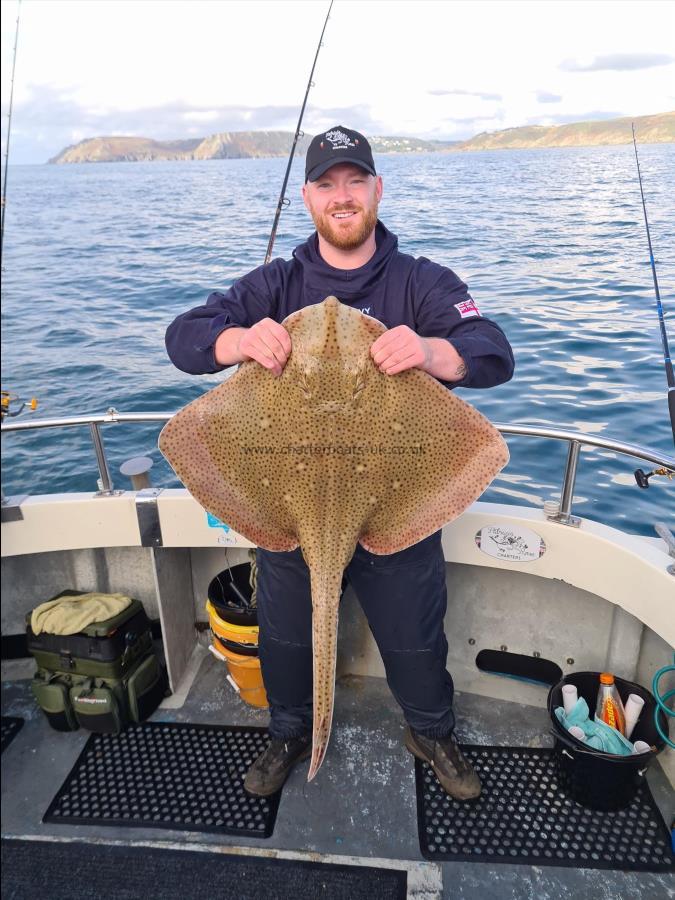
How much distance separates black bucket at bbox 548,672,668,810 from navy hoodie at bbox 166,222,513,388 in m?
1.80

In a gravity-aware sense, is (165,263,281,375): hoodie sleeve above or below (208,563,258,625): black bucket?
A: above

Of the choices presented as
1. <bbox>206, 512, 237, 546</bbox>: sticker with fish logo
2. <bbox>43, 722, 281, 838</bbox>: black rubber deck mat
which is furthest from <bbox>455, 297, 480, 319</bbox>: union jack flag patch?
<bbox>43, 722, 281, 838</bbox>: black rubber deck mat

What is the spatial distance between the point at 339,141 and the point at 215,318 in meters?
0.90

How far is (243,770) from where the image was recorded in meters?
3.37

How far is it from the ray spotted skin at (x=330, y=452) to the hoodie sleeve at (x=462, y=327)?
10.8 inches

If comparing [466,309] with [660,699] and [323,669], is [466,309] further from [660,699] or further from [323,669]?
[660,699]

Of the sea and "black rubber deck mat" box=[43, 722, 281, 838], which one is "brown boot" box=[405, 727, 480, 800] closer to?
"black rubber deck mat" box=[43, 722, 281, 838]

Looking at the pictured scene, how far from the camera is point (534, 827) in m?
2.99

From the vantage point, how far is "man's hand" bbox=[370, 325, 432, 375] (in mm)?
2008

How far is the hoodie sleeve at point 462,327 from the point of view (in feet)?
7.68

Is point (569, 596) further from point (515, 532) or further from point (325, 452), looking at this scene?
point (325, 452)

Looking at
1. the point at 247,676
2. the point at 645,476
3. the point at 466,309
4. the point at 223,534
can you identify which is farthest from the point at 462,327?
the point at 247,676

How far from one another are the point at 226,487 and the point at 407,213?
69.4ft

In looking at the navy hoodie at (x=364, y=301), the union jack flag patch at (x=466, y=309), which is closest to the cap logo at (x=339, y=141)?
the navy hoodie at (x=364, y=301)
